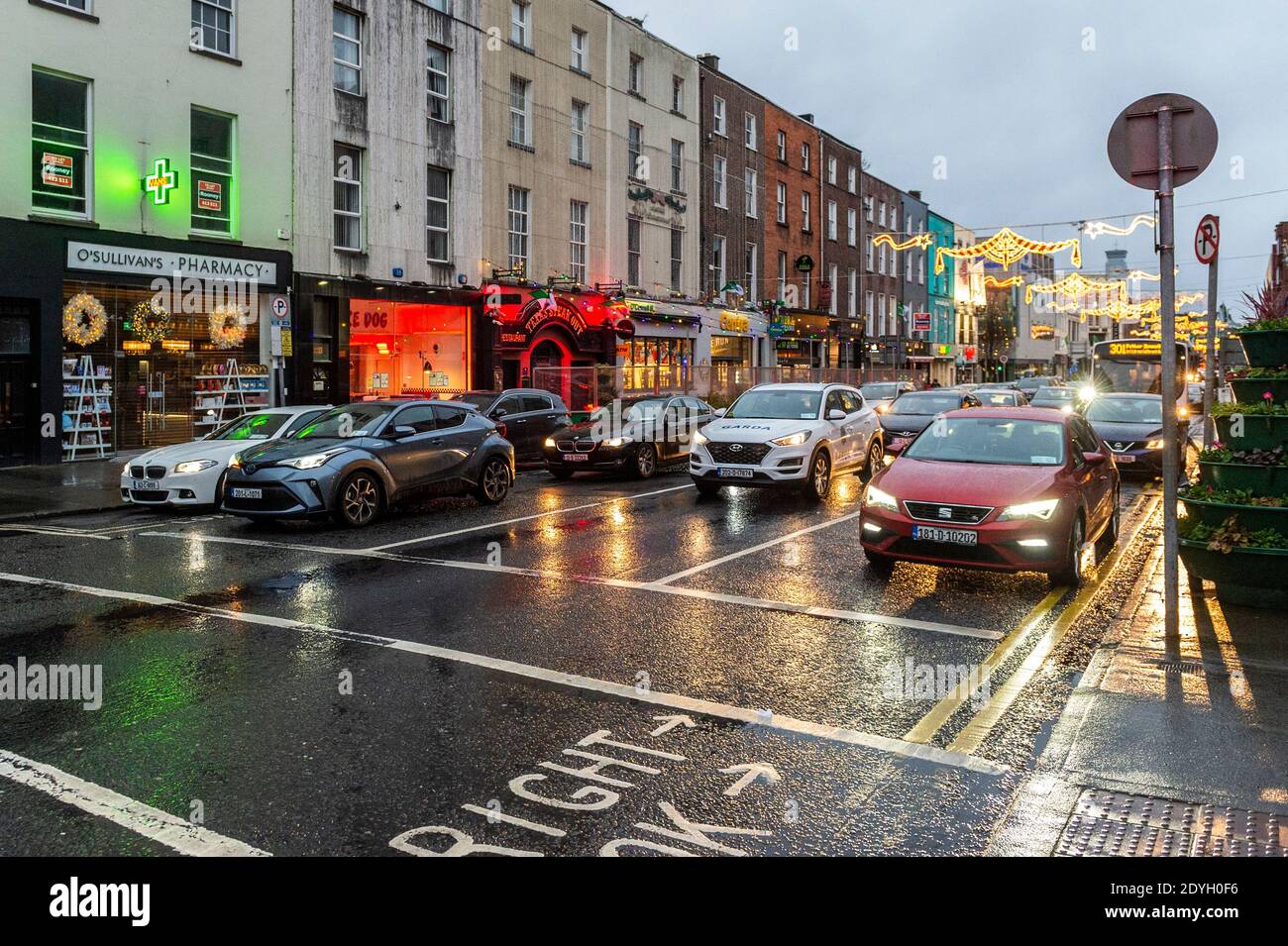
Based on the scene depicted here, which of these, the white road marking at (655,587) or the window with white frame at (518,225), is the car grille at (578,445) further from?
the window with white frame at (518,225)

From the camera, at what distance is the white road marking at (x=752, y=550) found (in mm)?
9641

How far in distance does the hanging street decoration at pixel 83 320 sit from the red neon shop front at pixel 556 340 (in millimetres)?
10238

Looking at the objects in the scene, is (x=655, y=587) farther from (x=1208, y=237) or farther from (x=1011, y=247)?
(x=1011, y=247)

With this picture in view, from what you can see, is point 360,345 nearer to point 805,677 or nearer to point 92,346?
point 92,346

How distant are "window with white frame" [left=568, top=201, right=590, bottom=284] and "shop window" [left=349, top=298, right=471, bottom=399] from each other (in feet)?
16.9

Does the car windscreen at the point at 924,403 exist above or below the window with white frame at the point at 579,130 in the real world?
below

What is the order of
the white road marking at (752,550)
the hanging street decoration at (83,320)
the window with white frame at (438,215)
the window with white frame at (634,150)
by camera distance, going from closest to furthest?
the white road marking at (752,550)
the hanging street decoration at (83,320)
the window with white frame at (438,215)
the window with white frame at (634,150)

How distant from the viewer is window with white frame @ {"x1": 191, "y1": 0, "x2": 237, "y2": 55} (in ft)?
69.2

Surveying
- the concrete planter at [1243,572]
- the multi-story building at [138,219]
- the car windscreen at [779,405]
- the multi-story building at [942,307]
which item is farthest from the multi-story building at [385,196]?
the multi-story building at [942,307]

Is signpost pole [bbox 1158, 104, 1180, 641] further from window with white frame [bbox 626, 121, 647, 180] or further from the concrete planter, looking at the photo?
window with white frame [bbox 626, 121, 647, 180]

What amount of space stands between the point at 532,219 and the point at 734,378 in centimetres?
889

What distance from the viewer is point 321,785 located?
15.0 feet

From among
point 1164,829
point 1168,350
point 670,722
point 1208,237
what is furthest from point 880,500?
point 1208,237

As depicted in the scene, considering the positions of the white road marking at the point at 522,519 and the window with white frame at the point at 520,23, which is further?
the window with white frame at the point at 520,23
